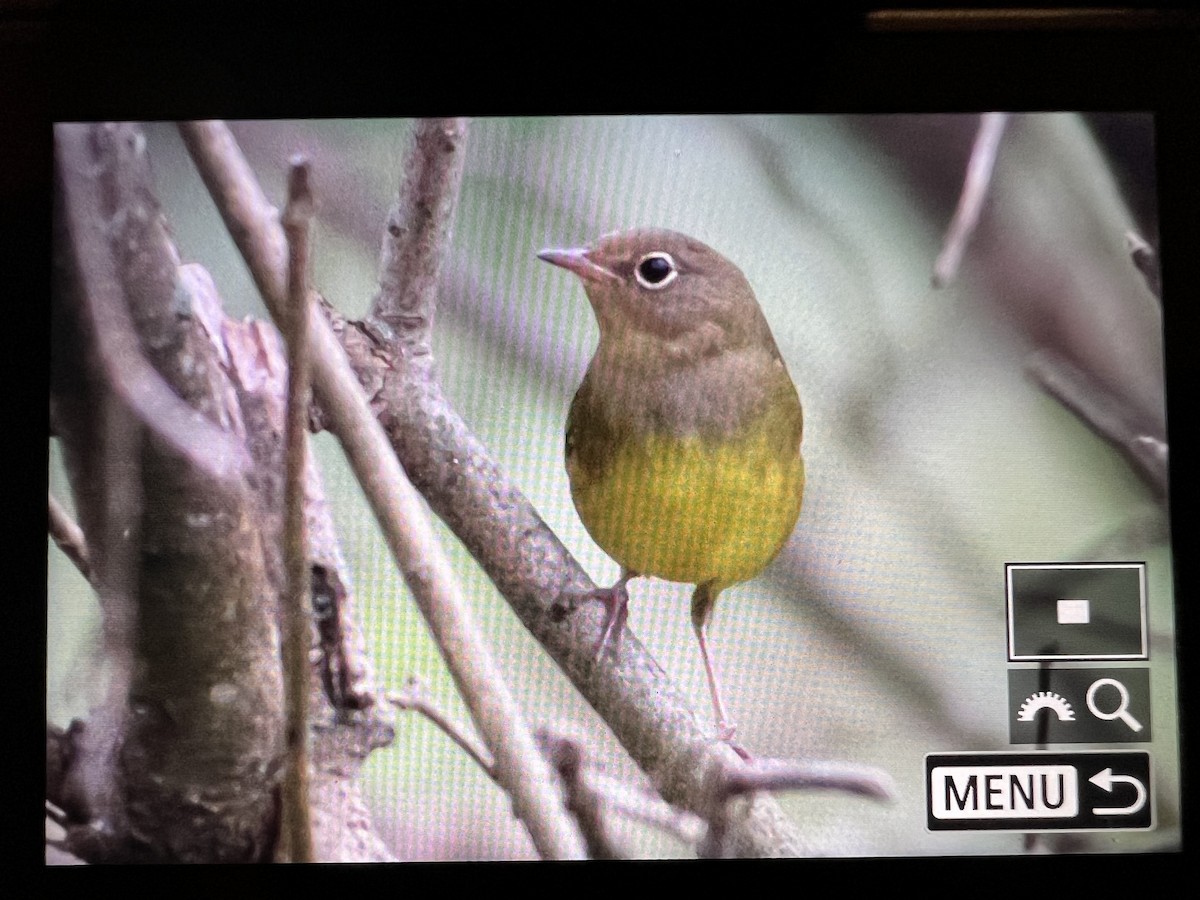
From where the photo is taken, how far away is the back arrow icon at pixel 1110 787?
3.84ft

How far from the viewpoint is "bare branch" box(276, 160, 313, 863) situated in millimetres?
1154

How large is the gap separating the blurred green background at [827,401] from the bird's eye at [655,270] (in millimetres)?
40

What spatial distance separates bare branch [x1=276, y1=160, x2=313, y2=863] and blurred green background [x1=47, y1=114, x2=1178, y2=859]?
34mm

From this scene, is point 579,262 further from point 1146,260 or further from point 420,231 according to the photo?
point 1146,260

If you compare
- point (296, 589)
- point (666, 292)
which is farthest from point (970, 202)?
point (296, 589)

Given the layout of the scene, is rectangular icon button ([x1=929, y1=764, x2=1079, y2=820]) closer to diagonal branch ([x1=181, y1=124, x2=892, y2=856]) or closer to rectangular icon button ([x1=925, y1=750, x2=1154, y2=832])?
rectangular icon button ([x1=925, y1=750, x2=1154, y2=832])

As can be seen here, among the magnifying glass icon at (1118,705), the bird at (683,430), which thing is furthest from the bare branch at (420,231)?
the magnifying glass icon at (1118,705)

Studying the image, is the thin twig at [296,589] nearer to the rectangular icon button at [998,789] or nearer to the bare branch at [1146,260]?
the rectangular icon button at [998,789]

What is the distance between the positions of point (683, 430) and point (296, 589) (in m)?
0.41

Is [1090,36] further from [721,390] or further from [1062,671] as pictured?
[1062,671]

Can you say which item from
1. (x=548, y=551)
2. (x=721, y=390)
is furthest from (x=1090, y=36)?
(x=548, y=551)

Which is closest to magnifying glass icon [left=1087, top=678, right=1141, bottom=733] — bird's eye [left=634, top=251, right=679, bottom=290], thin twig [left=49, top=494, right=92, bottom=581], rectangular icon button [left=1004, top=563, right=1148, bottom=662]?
rectangular icon button [left=1004, top=563, right=1148, bottom=662]

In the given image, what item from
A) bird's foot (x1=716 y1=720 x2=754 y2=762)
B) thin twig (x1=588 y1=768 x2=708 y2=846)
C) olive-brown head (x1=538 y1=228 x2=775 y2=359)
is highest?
olive-brown head (x1=538 y1=228 x2=775 y2=359)

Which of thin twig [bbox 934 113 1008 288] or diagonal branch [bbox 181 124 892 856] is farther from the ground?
thin twig [bbox 934 113 1008 288]
